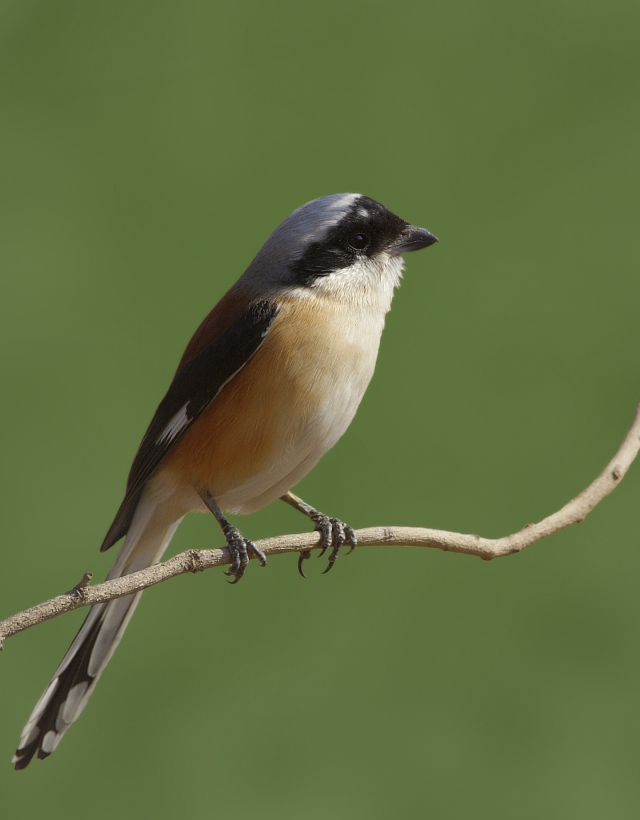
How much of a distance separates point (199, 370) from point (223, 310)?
4.4 inches

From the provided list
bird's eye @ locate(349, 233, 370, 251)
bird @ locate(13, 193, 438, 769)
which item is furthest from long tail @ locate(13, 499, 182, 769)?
bird's eye @ locate(349, 233, 370, 251)

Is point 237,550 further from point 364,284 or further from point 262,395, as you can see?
point 364,284

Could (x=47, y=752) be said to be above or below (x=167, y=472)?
below

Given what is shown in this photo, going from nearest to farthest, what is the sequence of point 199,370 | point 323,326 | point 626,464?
point 626,464 < point 323,326 < point 199,370

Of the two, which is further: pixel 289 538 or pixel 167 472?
pixel 167 472

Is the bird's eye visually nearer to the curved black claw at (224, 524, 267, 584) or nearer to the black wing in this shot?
the black wing

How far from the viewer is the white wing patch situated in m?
1.41

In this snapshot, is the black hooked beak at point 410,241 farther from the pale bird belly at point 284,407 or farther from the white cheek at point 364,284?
the pale bird belly at point 284,407

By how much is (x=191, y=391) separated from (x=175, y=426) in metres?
0.07

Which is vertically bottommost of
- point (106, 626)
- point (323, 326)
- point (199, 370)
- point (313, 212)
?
point (106, 626)

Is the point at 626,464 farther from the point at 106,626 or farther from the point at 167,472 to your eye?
the point at 106,626

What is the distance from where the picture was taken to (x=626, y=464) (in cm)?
114

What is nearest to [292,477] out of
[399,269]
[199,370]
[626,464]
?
[199,370]

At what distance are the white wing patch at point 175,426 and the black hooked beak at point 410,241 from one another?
44 centimetres
